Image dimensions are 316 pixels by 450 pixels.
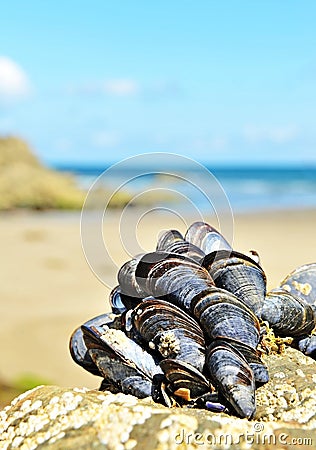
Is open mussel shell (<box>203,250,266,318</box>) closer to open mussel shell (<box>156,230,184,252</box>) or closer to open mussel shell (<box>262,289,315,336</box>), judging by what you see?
open mussel shell (<box>262,289,315,336</box>)

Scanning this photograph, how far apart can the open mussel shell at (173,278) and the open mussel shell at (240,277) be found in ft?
0.20

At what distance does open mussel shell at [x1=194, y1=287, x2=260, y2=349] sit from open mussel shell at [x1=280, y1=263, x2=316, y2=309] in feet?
1.90

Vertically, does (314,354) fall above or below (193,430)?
above

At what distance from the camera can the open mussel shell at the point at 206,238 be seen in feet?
9.23

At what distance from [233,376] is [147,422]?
0.40 metres

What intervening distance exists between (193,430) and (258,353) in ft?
1.95

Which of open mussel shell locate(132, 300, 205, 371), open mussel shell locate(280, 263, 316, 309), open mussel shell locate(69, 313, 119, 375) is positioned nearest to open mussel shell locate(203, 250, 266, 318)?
open mussel shell locate(132, 300, 205, 371)

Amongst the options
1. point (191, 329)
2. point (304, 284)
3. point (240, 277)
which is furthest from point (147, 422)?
point (304, 284)

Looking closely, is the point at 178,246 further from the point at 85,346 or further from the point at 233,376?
the point at 233,376

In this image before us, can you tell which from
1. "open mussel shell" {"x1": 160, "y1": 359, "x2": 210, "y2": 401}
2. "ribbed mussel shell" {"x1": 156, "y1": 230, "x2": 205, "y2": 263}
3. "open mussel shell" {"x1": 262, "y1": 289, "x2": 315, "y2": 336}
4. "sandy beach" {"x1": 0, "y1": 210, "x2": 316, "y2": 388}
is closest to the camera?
"open mussel shell" {"x1": 160, "y1": 359, "x2": 210, "y2": 401}

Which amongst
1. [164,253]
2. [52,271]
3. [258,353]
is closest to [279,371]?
[258,353]

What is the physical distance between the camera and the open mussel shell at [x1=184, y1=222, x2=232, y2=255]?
111 inches

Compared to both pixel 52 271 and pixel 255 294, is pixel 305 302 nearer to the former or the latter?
pixel 255 294

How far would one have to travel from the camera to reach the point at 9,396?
472cm
